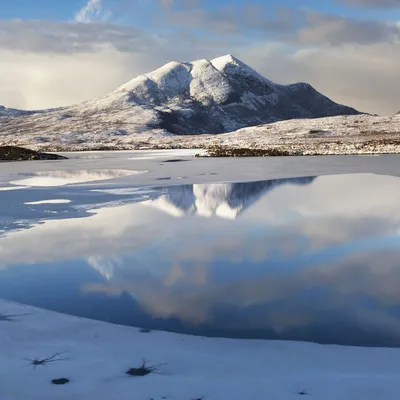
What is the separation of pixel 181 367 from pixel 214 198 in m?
15.4

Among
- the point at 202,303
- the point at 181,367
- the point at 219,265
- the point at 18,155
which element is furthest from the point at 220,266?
the point at 18,155

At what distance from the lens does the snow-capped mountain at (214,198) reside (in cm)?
1770

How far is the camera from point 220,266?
10258 mm

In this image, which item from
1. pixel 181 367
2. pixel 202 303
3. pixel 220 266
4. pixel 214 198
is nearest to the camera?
pixel 181 367

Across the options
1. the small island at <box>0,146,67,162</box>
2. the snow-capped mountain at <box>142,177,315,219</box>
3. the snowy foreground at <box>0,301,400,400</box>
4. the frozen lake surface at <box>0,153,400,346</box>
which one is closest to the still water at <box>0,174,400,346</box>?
the frozen lake surface at <box>0,153,400,346</box>

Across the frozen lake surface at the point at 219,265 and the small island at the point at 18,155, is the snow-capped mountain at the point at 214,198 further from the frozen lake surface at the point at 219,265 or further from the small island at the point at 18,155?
the small island at the point at 18,155

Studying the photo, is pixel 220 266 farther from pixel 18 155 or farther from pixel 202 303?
pixel 18 155

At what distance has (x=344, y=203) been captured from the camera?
18.7 meters

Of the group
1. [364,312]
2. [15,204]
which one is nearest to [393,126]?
[15,204]

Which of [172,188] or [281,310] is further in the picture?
[172,188]

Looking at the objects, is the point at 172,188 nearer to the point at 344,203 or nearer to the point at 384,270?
the point at 344,203

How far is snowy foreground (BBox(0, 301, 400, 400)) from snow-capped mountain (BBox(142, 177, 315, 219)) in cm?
987

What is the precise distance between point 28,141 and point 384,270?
609 feet

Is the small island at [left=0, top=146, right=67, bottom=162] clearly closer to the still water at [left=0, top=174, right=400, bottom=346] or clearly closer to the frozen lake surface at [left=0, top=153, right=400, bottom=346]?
the frozen lake surface at [left=0, top=153, right=400, bottom=346]
